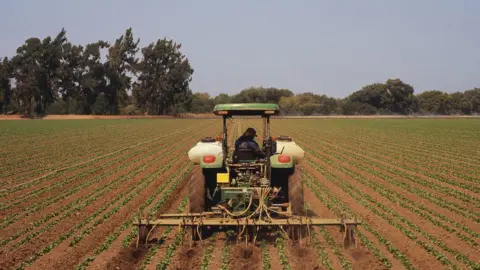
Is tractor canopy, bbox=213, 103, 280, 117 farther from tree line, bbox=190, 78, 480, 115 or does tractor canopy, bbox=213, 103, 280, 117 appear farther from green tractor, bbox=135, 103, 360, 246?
tree line, bbox=190, 78, 480, 115

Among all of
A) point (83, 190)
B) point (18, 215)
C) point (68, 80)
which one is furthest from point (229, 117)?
point (68, 80)

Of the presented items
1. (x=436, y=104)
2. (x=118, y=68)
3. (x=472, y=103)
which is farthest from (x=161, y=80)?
(x=472, y=103)

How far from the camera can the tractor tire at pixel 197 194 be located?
7.05 m

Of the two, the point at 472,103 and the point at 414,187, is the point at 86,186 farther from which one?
the point at 472,103

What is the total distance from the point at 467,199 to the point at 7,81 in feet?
277

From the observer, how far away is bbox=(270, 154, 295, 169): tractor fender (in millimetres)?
7035

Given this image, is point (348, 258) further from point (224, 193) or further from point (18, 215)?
point (18, 215)

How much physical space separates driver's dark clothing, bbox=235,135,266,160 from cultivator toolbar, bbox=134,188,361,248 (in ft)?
3.16

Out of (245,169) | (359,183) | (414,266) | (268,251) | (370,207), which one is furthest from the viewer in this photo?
(359,183)

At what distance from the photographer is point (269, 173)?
23.7 feet

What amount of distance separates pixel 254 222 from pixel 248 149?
1.75 metres

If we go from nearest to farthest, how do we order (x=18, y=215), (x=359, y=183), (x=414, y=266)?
(x=414, y=266) < (x=18, y=215) < (x=359, y=183)

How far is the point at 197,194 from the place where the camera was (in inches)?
281

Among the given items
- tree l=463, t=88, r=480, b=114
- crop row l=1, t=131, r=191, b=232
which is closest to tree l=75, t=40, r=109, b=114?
crop row l=1, t=131, r=191, b=232
